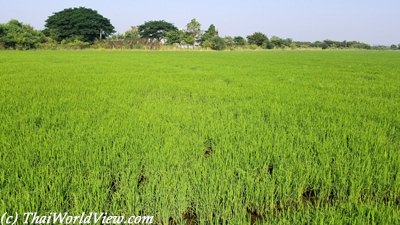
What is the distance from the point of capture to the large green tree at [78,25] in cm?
4712

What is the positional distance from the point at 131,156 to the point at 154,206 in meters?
0.89

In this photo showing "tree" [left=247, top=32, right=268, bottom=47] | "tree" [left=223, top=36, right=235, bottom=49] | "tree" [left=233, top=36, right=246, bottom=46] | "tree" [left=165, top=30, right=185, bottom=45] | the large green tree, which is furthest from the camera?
"tree" [left=247, top=32, right=268, bottom=47]

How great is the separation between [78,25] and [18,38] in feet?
47.6

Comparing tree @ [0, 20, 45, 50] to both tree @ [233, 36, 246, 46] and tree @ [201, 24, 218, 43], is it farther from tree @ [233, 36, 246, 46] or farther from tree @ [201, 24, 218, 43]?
tree @ [233, 36, 246, 46]

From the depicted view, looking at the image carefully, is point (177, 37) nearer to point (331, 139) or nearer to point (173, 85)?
point (173, 85)

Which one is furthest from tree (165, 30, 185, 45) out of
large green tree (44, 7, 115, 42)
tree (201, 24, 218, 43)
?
large green tree (44, 7, 115, 42)

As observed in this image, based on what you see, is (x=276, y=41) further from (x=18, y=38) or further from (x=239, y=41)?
(x=18, y=38)

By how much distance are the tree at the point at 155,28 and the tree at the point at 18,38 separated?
84.9ft

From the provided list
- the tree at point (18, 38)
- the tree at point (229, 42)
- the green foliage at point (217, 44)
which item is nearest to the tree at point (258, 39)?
the tree at point (229, 42)

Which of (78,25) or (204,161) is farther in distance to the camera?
(78,25)

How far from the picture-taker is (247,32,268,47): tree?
62562 mm

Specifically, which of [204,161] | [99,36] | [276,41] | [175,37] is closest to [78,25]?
[99,36]

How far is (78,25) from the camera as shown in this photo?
47219 millimetres

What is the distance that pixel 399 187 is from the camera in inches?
99.0
